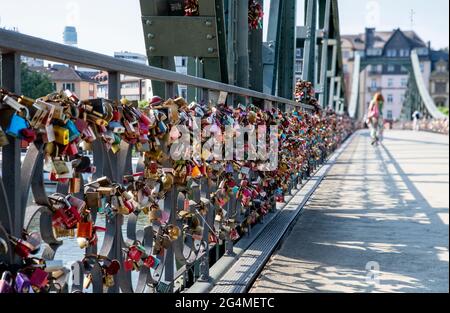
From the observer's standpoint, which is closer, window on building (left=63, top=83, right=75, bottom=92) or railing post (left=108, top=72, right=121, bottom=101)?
window on building (left=63, top=83, right=75, bottom=92)

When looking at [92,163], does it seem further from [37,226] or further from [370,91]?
[370,91]

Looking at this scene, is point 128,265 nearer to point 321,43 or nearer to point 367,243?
point 367,243

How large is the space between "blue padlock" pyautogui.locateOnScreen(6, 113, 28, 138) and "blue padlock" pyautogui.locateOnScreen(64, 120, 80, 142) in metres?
0.19

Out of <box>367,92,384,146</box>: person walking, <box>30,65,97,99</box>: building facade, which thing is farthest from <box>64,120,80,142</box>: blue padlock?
<box>367,92,384,146</box>: person walking

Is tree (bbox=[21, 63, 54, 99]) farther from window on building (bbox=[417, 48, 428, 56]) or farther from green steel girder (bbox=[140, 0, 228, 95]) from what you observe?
window on building (bbox=[417, 48, 428, 56])

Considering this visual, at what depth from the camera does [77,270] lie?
189 centimetres

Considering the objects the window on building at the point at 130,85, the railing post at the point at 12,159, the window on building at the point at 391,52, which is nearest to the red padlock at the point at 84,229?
the railing post at the point at 12,159

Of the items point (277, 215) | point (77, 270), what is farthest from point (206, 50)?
point (77, 270)

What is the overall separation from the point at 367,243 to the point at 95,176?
10.00ft

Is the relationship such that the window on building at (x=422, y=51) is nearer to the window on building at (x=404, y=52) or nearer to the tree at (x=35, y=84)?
the window on building at (x=404, y=52)

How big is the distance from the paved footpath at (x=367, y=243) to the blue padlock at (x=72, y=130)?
1.85 m

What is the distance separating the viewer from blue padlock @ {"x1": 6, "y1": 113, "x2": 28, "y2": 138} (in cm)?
146

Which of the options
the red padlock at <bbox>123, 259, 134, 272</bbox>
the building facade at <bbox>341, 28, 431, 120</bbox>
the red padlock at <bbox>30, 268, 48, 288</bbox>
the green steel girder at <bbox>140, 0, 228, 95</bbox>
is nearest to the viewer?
the red padlock at <bbox>30, 268, 48, 288</bbox>

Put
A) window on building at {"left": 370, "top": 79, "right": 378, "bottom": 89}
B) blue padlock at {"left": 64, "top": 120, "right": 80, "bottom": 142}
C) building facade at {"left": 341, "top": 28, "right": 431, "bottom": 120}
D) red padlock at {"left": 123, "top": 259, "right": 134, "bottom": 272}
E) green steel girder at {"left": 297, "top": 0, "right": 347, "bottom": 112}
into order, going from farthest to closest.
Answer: window on building at {"left": 370, "top": 79, "right": 378, "bottom": 89}, building facade at {"left": 341, "top": 28, "right": 431, "bottom": 120}, green steel girder at {"left": 297, "top": 0, "right": 347, "bottom": 112}, red padlock at {"left": 123, "top": 259, "right": 134, "bottom": 272}, blue padlock at {"left": 64, "top": 120, "right": 80, "bottom": 142}
